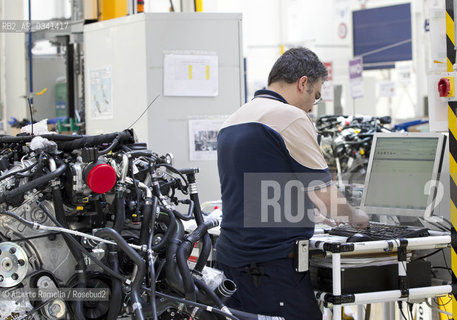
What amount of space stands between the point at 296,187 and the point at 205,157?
93.4 inches

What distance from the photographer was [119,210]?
253 cm

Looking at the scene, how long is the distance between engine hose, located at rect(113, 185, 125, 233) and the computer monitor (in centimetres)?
178

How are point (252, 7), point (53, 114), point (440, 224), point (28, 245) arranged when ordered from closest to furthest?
point (28, 245) → point (440, 224) → point (53, 114) → point (252, 7)

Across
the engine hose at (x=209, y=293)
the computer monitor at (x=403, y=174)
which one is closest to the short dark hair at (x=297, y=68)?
the computer monitor at (x=403, y=174)

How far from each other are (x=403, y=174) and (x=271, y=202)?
3.87 feet

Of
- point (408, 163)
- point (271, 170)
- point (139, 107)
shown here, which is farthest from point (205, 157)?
point (271, 170)

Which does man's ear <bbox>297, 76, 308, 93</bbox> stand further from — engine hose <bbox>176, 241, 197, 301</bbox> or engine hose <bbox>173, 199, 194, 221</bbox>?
engine hose <bbox>176, 241, 197, 301</bbox>

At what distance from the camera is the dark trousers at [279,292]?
288cm

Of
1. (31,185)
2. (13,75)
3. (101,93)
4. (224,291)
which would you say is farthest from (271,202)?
(13,75)

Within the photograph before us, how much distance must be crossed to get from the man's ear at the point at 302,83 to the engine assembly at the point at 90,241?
85cm

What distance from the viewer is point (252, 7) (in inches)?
649

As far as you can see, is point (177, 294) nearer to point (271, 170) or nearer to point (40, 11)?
point (271, 170)

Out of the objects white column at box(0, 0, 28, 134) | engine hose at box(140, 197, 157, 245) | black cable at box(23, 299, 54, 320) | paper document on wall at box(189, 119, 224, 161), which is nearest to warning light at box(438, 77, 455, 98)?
engine hose at box(140, 197, 157, 245)

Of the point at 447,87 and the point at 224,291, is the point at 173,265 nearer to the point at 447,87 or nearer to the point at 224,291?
the point at 224,291
